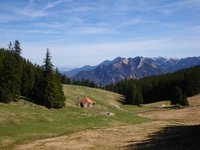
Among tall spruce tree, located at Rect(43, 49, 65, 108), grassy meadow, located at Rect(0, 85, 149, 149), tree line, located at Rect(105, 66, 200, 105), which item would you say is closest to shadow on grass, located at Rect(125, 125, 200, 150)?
grassy meadow, located at Rect(0, 85, 149, 149)

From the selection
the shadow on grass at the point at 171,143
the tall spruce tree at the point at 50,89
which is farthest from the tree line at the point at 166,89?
the shadow on grass at the point at 171,143

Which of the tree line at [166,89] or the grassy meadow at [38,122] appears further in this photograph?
the tree line at [166,89]

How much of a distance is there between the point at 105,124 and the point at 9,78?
22.7 metres

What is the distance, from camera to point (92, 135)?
189 feet

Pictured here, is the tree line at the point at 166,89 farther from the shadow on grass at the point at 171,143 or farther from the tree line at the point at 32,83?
the shadow on grass at the point at 171,143

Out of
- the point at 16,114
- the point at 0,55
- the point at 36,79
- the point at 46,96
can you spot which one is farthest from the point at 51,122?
the point at 0,55

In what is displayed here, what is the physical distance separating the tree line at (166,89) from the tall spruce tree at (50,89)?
6161 cm

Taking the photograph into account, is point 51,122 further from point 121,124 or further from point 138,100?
point 138,100

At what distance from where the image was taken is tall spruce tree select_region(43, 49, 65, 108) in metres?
83.1

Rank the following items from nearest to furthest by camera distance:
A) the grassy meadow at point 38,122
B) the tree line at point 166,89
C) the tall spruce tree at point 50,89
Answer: the grassy meadow at point 38,122 → the tall spruce tree at point 50,89 → the tree line at point 166,89

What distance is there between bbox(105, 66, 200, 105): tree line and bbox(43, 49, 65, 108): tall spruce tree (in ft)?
202

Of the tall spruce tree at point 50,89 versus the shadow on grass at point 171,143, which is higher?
the tall spruce tree at point 50,89

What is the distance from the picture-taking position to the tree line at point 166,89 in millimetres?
148137

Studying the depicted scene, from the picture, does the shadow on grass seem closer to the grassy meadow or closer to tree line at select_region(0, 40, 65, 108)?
the grassy meadow
